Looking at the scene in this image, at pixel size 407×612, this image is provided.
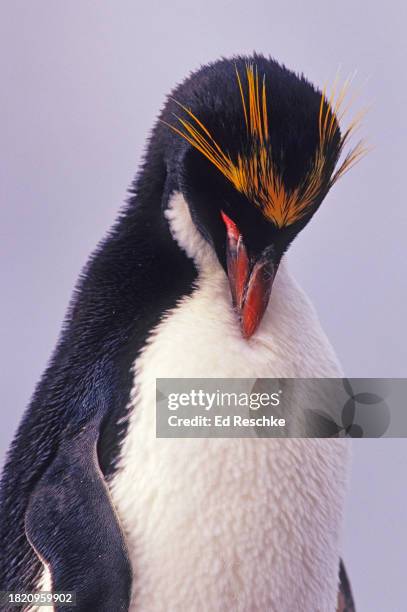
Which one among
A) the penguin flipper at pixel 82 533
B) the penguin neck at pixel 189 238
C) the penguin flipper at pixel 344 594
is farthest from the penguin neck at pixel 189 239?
the penguin flipper at pixel 344 594

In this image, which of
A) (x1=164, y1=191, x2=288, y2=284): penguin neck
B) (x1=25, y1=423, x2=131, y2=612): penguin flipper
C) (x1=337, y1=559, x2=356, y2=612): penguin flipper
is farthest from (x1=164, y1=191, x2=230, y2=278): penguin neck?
(x1=337, y1=559, x2=356, y2=612): penguin flipper

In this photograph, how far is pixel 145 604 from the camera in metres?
0.78

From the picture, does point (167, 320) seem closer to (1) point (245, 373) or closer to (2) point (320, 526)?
(1) point (245, 373)

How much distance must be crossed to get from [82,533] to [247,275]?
0.25 m

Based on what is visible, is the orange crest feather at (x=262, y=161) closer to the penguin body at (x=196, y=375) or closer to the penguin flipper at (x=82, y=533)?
the penguin body at (x=196, y=375)

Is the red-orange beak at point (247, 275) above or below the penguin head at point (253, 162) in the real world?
below

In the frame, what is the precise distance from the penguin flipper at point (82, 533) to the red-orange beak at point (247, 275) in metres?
0.17

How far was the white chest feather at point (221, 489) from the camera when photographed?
787 mm

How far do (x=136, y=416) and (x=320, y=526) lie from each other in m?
0.18

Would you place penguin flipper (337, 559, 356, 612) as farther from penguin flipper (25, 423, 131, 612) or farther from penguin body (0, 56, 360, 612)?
penguin flipper (25, 423, 131, 612)

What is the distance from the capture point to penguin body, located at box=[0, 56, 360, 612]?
78 cm

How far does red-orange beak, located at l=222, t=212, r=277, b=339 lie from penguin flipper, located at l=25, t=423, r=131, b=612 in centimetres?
17

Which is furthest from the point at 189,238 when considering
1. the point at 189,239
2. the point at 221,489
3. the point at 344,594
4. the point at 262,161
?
the point at 344,594

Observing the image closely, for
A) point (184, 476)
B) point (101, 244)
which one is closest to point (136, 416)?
point (184, 476)
